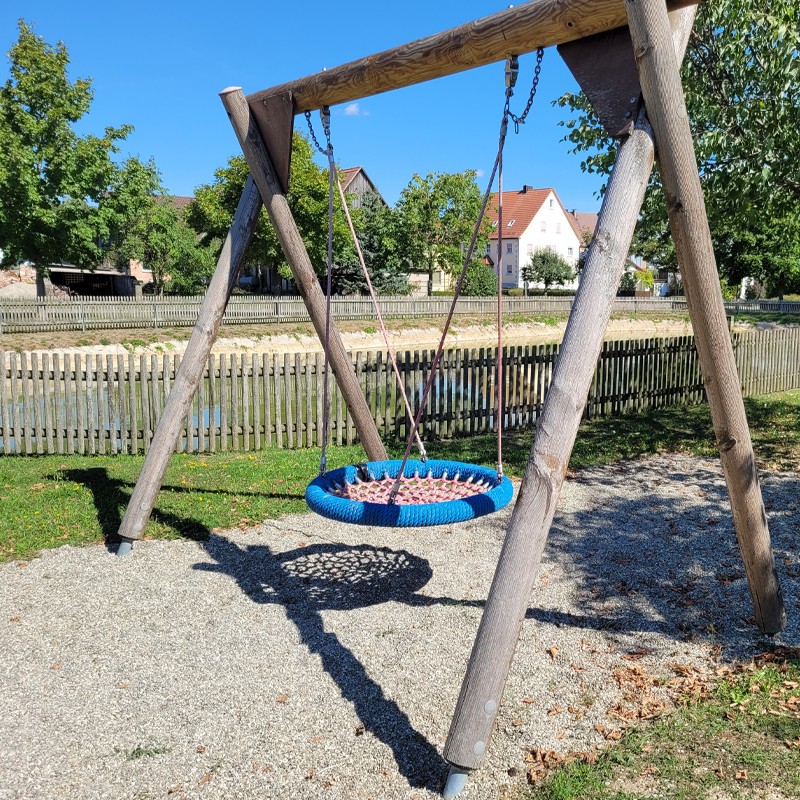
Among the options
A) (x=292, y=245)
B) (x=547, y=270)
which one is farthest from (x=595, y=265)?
(x=547, y=270)

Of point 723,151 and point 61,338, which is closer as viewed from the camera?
point 723,151

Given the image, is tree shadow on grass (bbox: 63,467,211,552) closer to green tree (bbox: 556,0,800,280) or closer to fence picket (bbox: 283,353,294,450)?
fence picket (bbox: 283,353,294,450)

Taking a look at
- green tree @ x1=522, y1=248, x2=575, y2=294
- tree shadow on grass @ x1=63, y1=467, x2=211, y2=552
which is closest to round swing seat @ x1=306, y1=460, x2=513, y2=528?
tree shadow on grass @ x1=63, y1=467, x2=211, y2=552

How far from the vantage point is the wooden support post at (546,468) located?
2.87m

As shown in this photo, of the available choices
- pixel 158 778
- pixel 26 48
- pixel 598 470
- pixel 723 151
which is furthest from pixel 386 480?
pixel 26 48

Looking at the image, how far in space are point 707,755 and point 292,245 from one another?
422 cm

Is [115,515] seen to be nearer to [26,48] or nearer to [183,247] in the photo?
[26,48]

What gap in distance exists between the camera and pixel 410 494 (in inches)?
189

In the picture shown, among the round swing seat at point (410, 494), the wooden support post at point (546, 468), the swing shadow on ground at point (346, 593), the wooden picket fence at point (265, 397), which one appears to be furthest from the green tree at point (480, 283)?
the wooden support post at point (546, 468)

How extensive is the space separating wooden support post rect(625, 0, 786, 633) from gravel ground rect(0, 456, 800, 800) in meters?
0.53

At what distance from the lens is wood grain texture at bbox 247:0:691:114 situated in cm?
333

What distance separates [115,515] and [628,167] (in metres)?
5.13

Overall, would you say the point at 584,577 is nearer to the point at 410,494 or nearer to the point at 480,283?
the point at 410,494

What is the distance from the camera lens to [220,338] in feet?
76.9
